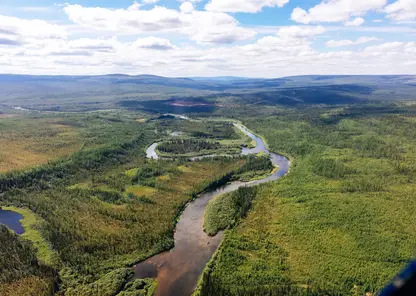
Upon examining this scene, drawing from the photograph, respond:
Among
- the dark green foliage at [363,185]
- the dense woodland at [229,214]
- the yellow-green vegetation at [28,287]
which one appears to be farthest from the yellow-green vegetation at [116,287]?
the dark green foliage at [363,185]

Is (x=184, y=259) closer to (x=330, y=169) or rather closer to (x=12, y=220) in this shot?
(x=12, y=220)

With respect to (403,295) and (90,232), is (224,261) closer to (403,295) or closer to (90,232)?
(90,232)

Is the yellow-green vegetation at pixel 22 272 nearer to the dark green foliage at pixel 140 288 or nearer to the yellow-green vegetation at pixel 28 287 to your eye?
the yellow-green vegetation at pixel 28 287

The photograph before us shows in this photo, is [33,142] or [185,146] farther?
[185,146]

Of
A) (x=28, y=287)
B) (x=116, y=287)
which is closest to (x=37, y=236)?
(x=28, y=287)

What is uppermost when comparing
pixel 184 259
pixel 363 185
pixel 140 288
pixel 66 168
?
pixel 363 185

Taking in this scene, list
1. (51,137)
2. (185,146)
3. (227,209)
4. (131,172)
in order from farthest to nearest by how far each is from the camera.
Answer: (51,137), (185,146), (131,172), (227,209)
